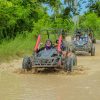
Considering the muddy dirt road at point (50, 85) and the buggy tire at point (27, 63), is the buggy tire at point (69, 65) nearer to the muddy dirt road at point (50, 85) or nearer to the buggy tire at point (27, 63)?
the muddy dirt road at point (50, 85)

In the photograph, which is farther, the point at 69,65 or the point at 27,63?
the point at 27,63

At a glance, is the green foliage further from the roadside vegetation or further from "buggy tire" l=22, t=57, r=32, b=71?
"buggy tire" l=22, t=57, r=32, b=71

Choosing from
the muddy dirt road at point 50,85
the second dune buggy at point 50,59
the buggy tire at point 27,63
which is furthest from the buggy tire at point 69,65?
the buggy tire at point 27,63

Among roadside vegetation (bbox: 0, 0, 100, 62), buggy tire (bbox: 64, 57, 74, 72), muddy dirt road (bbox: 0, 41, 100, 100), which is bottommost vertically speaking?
muddy dirt road (bbox: 0, 41, 100, 100)

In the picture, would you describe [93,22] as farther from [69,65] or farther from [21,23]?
[69,65]

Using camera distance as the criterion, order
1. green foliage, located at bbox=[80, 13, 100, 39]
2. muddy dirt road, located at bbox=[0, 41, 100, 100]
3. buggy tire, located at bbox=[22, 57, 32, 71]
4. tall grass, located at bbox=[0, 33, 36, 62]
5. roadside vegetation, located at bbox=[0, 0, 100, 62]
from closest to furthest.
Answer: muddy dirt road, located at bbox=[0, 41, 100, 100] → buggy tire, located at bbox=[22, 57, 32, 71] → tall grass, located at bbox=[0, 33, 36, 62] → roadside vegetation, located at bbox=[0, 0, 100, 62] → green foliage, located at bbox=[80, 13, 100, 39]

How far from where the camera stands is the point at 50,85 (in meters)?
13.1

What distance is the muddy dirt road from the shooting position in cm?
1116

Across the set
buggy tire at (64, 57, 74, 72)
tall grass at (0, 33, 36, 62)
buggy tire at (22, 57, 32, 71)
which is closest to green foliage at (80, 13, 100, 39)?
tall grass at (0, 33, 36, 62)

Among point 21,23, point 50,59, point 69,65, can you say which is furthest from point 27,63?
point 21,23

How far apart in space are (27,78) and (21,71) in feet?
4.96

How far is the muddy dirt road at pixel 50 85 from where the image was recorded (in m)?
11.2

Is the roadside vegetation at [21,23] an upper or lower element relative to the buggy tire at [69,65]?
upper

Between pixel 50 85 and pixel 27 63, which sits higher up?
pixel 27 63
